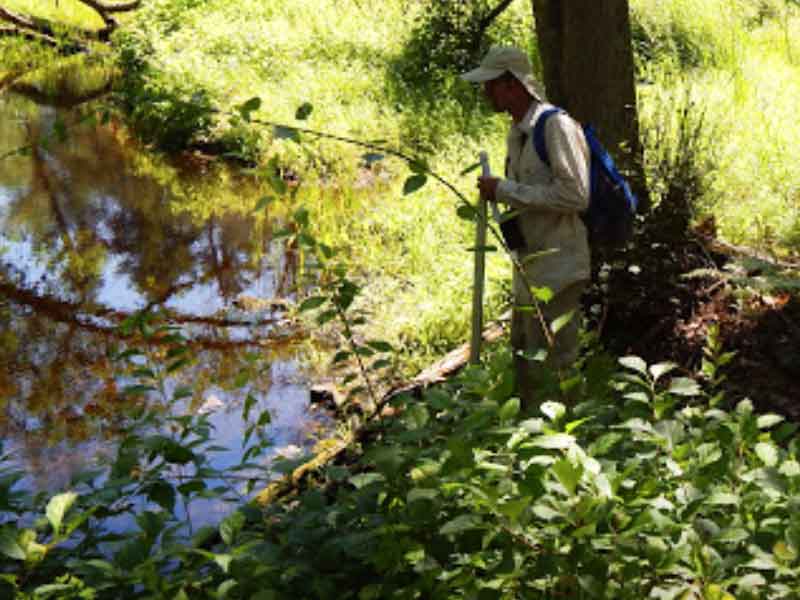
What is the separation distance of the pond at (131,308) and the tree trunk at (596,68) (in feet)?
7.66

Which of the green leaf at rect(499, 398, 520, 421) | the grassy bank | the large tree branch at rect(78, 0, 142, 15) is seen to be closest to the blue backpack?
the grassy bank

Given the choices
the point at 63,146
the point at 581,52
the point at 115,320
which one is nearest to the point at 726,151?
the point at 581,52

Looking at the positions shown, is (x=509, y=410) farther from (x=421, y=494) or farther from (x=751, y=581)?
(x=751, y=581)

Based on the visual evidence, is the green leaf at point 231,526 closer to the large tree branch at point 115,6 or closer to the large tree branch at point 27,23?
the large tree branch at point 115,6

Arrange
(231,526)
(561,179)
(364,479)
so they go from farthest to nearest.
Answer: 1. (561,179)
2. (364,479)
3. (231,526)

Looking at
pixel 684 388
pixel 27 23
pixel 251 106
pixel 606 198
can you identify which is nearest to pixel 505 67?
pixel 606 198

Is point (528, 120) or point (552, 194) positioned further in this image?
point (528, 120)

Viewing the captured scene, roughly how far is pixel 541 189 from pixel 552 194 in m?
0.05

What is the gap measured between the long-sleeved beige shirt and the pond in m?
1.37

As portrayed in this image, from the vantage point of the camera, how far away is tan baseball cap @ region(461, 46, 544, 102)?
4.20m

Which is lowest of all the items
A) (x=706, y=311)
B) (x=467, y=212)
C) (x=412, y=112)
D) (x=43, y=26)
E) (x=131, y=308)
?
(x=131, y=308)

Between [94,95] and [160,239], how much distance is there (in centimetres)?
650

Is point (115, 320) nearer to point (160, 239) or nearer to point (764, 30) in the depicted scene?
point (160, 239)

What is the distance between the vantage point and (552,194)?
4156mm
